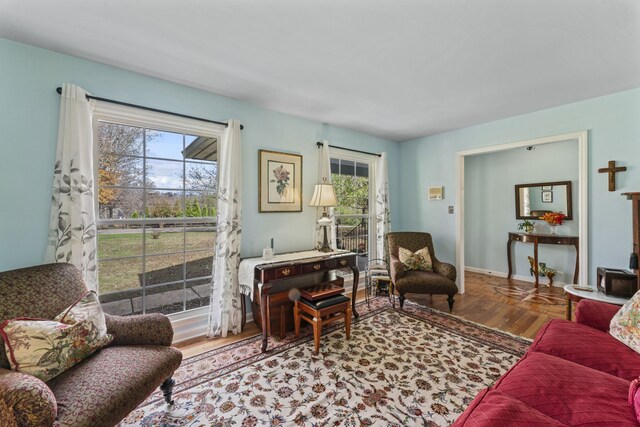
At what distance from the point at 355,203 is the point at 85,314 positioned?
10.7ft

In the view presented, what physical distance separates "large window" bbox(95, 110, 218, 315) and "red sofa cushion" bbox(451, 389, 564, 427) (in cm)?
249

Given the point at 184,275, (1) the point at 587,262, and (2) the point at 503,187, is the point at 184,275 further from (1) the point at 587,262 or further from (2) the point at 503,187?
(2) the point at 503,187

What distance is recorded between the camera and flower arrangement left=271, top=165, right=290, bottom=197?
123 inches

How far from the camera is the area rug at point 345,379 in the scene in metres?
1.62

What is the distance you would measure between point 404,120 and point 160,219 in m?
3.10

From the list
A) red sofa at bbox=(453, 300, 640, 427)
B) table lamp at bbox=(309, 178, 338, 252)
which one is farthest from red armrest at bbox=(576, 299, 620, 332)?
table lamp at bbox=(309, 178, 338, 252)

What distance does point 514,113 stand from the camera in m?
3.25

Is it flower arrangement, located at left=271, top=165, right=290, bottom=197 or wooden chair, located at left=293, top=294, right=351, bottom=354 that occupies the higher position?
flower arrangement, located at left=271, top=165, right=290, bottom=197

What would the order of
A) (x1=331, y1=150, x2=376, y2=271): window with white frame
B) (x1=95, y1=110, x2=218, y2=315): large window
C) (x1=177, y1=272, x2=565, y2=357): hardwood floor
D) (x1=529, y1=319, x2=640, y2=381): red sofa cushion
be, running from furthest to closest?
(x1=331, y1=150, x2=376, y2=271): window with white frame, (x1=177, y1=272, x2=565, y2=357): hardwood floor, (x1=95, y1=110, x2=218, y2=315): large window, (x1=529, y1=319, x2=640, y2=381): red sofa cushion

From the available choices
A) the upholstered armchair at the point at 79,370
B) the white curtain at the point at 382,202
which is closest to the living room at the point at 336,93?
the white curtain at the point at 382,202

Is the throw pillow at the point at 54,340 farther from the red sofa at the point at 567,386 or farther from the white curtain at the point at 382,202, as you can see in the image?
the white curtain at the point at 382,202


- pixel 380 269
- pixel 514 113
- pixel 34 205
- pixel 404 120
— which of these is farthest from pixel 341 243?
pixel 34 205

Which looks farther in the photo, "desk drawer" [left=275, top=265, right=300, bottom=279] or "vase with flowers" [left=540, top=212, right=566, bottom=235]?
"vase with flowers" [left=540, top=212, right=566, bottom=235]

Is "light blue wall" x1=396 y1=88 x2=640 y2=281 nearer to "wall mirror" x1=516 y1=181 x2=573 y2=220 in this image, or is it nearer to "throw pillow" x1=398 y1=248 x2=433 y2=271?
"throw pillow" x1=398 y1=248 x2=433 y2=271
